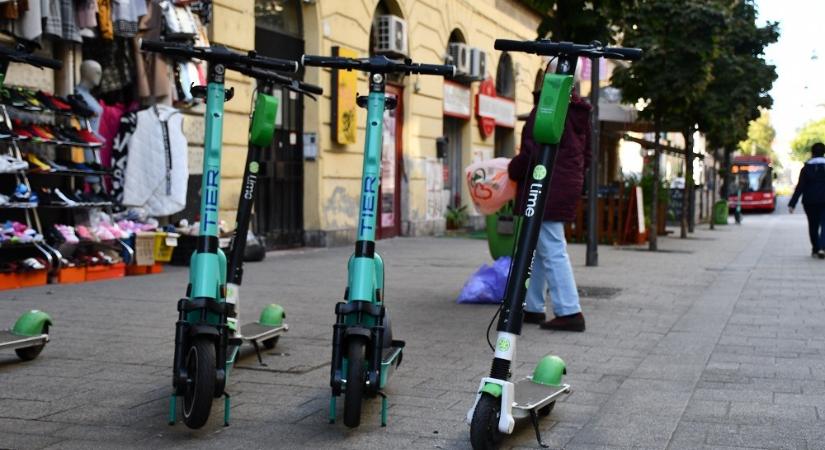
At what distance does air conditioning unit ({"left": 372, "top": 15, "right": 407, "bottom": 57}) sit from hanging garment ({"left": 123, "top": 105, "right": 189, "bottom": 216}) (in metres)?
7.05

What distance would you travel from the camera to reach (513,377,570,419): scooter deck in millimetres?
4164

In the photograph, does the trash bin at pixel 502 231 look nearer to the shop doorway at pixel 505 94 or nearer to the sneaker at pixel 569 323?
the sneaker at pixel 569 323

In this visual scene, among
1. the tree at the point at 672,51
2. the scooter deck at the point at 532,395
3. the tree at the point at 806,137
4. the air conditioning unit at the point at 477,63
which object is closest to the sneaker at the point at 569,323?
the scooter deck at the point at 532,395

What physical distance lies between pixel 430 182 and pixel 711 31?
6610 mm

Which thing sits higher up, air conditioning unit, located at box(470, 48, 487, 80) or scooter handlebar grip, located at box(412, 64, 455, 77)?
air conditioning unit, located at box(470, 48, 487, 80)

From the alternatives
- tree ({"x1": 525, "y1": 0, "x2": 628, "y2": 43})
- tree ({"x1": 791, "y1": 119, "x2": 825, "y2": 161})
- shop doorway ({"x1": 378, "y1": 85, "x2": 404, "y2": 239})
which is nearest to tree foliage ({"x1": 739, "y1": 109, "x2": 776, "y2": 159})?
tree ({"x1": 791, "y1": 119, "x2": 825, "y2": 161})

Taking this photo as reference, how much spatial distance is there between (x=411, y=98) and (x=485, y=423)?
16096 mm

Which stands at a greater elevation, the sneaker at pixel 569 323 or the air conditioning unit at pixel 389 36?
the air conditioning unit at pixel 389 36

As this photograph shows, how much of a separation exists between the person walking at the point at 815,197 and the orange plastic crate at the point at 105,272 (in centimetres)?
1071

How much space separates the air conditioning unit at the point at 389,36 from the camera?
18250mm

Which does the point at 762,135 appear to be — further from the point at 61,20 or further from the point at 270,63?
the point at 270,63

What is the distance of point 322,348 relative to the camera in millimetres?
6473

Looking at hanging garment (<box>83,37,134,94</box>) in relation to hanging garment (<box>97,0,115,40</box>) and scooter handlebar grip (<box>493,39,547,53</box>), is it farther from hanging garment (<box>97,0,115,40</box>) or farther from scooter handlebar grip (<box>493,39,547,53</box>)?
scooter handlebar grip (<box>493,39,547,53</box>)

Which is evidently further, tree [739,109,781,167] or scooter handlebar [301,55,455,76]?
tree [739,109,781,167]
